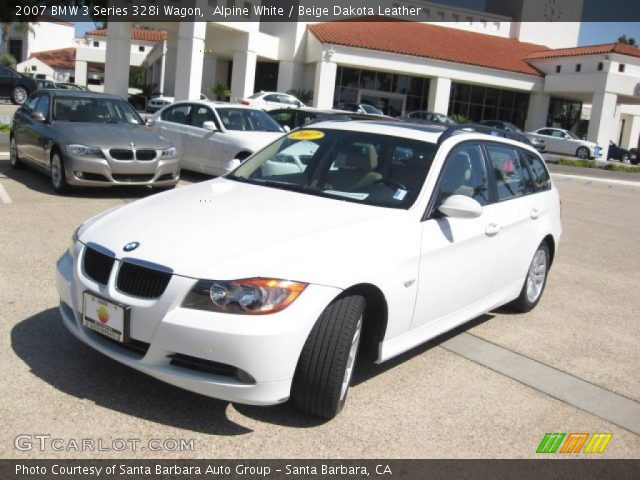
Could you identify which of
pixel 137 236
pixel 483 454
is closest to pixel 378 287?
pixel 483 454

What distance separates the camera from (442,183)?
182 inches

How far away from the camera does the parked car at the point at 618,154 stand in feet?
133

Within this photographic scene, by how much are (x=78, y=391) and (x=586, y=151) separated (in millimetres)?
35673

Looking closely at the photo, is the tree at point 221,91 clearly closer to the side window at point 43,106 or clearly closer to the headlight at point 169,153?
the side window at point 43,106

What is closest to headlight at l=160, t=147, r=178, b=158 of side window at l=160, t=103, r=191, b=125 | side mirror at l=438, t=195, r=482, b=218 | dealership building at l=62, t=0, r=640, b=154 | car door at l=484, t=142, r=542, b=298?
side window at l=160, t=103, r=191, b=125

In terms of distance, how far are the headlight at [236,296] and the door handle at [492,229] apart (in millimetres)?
2097

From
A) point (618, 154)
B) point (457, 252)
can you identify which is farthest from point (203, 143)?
point (618, 154)

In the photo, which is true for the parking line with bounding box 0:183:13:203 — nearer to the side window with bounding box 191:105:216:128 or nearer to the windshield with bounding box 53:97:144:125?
the windshield with bounding box 53:97:144:125

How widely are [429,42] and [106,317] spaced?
138 ft

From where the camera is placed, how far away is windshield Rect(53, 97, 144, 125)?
35.0 ft

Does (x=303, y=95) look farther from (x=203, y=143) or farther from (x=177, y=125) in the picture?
(x=203, y=143)

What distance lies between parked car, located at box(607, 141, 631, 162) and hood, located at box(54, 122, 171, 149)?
119 feet

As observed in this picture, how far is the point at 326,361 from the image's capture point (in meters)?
3.53

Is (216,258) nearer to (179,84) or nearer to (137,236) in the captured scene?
(137,236)
